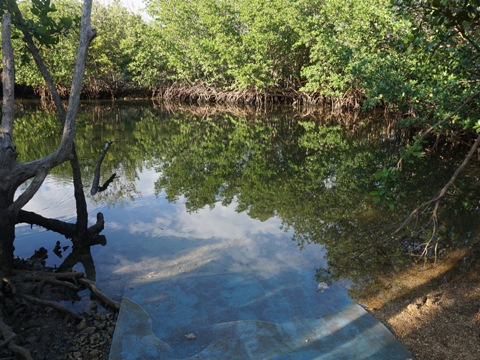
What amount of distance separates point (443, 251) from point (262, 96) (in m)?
24.7

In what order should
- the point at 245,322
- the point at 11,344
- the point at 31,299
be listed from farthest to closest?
the point at 31,299
the point at 245,322
the point at 11,344

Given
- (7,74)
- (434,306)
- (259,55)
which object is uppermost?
(259,55)

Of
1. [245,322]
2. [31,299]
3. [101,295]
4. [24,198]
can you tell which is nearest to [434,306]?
[245,322]

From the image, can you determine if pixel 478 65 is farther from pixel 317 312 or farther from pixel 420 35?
pixel 317 312

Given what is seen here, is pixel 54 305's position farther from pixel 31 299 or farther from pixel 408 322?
pixel 408 322

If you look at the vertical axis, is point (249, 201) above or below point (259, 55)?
below

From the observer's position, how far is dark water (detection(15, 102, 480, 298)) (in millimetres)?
6297

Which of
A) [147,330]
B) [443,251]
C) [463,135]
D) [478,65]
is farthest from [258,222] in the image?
[463,135]

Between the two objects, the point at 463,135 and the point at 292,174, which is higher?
the point at 463,135

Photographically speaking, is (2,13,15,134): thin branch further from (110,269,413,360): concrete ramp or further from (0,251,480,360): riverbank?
(110,269,413,360): concrete ramp

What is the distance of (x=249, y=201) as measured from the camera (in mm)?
9242

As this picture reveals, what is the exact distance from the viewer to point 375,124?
19.8 metres

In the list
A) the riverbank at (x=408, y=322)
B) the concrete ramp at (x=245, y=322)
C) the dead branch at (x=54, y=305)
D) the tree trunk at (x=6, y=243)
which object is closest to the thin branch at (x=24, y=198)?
the tree trunk at (x=6, y=243)

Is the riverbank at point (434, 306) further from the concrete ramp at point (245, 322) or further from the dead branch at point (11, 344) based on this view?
the dead branch at point (11, 344)
